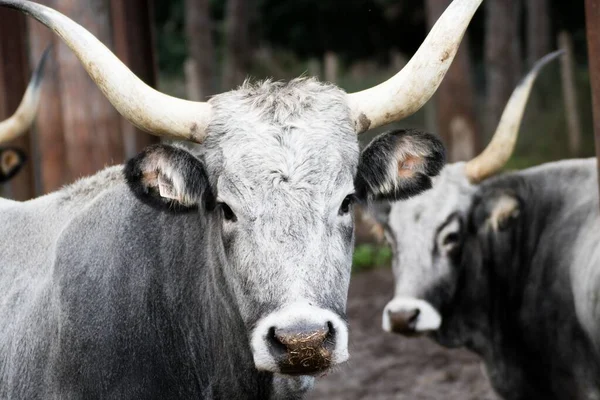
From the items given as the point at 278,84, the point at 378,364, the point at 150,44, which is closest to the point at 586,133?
the point at 378,364

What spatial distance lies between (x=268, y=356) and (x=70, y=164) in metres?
4.06

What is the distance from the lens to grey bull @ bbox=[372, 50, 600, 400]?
5691 millimetres

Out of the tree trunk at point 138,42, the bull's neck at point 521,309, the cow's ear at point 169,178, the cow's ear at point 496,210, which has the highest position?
the tree trunk at point 138,42

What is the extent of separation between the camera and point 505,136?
605cm

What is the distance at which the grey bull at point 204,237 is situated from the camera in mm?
3357

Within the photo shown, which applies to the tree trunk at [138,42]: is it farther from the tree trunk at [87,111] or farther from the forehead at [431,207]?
the forehead at [431,207]

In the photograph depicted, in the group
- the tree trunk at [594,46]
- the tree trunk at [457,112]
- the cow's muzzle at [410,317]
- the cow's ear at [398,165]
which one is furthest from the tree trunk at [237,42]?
the cow's ear at [398,165]

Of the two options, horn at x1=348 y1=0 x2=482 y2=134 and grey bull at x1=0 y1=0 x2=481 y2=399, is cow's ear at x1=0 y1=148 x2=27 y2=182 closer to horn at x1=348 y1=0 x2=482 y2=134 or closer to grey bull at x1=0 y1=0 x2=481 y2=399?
grey bull at x1=0 y1=0 x2=481 y2=399

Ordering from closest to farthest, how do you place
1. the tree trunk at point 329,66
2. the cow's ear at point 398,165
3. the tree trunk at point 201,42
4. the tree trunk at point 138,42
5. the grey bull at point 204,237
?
the grey bull at point 204,237
the cow's ear at point 398,165
the tree trunk at point 138,42
the tree trunk at point 201,42
the tree trunk at point 329,66

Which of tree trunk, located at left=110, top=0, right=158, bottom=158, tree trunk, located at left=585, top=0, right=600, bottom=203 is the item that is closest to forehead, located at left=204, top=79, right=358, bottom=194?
tree trunk, located at left=585, top=0, right=600, bottom=203

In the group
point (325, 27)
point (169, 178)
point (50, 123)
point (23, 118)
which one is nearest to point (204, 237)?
point (169, 178)

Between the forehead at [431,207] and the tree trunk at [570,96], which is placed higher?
the tree trunk at [570,96]

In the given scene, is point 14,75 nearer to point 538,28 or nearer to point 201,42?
point 201,42

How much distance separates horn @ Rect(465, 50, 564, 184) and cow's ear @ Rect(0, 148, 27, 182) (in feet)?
11.1
